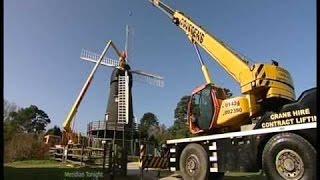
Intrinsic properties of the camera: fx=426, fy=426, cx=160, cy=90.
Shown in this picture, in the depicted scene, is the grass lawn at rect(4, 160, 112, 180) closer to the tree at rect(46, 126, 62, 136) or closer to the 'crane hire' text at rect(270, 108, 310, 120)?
the 'crane hire' text at rect(270, 108, 310, 120)

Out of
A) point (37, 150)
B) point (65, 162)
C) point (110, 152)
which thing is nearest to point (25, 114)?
point (37, 150)

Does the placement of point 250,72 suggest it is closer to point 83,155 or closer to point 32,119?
point 83,155

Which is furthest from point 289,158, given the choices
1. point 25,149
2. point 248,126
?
point 25,149

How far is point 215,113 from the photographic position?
1511cm

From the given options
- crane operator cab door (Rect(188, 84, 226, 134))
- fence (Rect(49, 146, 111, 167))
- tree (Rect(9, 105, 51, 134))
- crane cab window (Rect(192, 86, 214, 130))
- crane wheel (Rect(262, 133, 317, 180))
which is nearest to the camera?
crane wheel (Rect(262, 133, 317, 180))

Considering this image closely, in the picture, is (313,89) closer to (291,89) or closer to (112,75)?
(291,89)

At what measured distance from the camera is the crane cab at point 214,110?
46.7 feet

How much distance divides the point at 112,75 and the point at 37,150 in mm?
10625

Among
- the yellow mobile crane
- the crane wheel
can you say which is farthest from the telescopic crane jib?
the crane wheel

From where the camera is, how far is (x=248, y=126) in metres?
13.5

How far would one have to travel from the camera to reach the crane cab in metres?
14.2

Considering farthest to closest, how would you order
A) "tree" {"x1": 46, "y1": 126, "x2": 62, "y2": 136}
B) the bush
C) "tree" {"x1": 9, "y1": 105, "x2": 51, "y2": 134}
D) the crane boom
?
1. "tree" {"x1": 9, "y1": 105, "x2": 51, "y2": 134}
2. "tree" {"x1": 46, "y1": 126, "x2": 62, "y2": 136}
3. the bush
4. the crane boom

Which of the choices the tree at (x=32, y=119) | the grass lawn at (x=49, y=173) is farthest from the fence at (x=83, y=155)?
the tree at (x=32, y=119)

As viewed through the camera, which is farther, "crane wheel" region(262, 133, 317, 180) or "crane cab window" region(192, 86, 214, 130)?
"crane cab window" region(192, 86, 214, 130)
